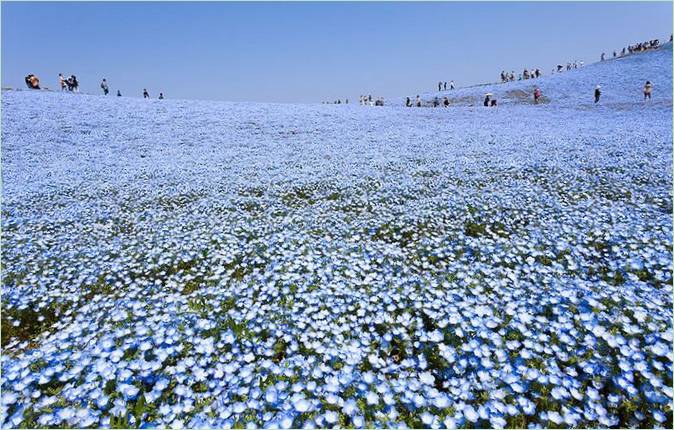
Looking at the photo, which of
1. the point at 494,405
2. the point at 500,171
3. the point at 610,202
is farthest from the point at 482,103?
the point at 494,405

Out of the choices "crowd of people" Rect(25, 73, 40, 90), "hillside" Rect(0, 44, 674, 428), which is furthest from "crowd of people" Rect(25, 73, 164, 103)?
"hillside" Rect(0, 44, 674, 428)

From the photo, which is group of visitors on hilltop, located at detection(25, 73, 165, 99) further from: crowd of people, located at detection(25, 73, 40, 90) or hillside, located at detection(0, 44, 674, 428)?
hillside, located at detection(0, 44, 674, 428)

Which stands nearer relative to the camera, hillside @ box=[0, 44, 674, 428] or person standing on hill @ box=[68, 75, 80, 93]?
hillside @ box=[0, 44, 674, 428]

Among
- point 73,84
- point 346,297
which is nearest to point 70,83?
point 73,84

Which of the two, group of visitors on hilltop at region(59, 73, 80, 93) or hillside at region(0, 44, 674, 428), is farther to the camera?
group of visitors on hilltop at region(59, 73, 80, 93)

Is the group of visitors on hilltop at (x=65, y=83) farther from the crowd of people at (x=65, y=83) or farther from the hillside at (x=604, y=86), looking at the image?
the hillside at (x=604, y=86)

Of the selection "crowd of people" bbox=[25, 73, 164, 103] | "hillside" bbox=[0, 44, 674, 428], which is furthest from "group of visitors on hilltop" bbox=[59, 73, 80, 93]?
"hillside" bbox=[0, 44, 674, 428]

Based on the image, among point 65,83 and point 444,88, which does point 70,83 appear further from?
point 444,88

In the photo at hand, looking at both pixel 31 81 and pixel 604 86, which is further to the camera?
pixel 604 86

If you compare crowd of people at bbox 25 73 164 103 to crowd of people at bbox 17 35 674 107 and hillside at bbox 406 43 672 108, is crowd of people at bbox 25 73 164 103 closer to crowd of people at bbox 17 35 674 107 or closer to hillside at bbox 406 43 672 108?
crowd of people at bbox 17 35 674 107

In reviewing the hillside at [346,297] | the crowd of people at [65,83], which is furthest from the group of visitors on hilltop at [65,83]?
the hillside at [346,297]

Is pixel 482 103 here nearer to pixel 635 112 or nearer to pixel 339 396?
pixel 635 112

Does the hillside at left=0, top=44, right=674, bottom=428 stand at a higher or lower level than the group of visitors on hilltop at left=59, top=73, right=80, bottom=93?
lower

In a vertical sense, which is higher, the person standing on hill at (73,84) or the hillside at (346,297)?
the person standing on hill at (73,84)
